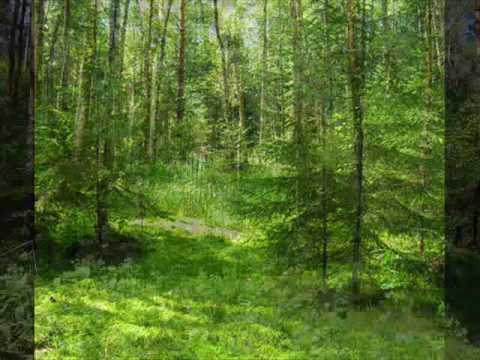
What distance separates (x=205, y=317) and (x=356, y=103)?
2.40 metres

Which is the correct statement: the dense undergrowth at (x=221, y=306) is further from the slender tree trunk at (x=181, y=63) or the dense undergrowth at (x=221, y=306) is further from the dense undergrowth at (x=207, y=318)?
the slender tree trunk at (x=181, y=63)

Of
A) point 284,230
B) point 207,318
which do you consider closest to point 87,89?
point 284,230

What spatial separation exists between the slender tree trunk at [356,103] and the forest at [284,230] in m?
0.02

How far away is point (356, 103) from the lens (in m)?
3.98

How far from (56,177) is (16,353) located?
8.54ft

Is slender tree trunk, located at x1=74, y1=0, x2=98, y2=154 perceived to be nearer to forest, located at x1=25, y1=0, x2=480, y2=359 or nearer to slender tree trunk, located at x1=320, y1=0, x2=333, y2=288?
forest, located at x1=25, y1=0, x2=480, y2=359

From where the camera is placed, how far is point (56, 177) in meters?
5.05

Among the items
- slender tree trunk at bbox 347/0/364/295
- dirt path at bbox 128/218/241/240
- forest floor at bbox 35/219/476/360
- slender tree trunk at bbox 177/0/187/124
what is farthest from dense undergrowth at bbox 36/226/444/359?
slender tree trunk at bbox 177/0/187/124

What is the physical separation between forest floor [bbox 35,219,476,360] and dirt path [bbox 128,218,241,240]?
862 millimetres

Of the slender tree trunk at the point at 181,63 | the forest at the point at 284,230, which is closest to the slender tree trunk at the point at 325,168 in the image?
the forest at the point at 284,230

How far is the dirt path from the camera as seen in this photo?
20.1ft

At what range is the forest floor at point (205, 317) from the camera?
299 cm

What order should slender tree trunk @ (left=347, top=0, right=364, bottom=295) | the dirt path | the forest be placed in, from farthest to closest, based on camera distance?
the dirt path < slender tree trunk @ (left=347, top=0, right=364, bottom=295) < the forest

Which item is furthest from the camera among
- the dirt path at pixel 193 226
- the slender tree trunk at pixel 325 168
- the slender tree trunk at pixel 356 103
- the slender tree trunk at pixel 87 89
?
the dirt path at pixel 193 226
